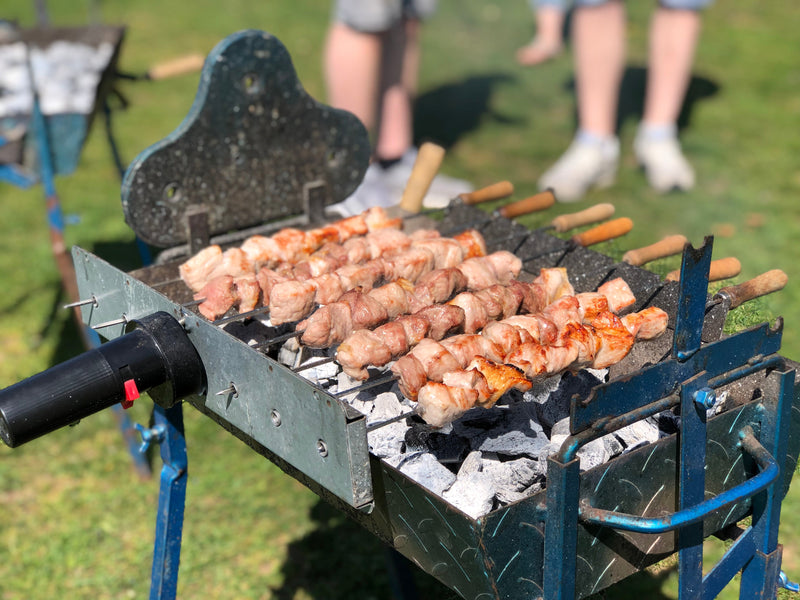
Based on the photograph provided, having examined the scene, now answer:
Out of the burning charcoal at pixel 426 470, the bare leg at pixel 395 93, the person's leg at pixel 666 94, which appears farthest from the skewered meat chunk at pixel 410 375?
the person's leg at pixel 666 94

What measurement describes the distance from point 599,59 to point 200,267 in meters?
4.61

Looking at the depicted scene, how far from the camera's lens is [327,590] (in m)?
3.79

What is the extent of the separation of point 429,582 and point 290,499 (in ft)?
2.58

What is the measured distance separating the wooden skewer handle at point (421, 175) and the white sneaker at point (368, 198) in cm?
27

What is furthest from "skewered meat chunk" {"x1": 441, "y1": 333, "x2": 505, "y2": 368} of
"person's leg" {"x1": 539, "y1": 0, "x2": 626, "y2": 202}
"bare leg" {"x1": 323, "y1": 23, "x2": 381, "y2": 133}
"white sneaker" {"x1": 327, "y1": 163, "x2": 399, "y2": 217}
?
"person's leg" {"x1": 539, "y1": 0, "x2": 626, "y2": 202}

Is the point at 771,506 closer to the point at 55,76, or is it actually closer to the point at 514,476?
the point at 514,476

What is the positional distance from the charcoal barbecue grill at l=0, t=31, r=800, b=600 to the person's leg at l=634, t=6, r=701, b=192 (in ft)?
13.8

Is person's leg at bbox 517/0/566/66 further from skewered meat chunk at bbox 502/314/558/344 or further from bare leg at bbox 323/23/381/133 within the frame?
skewered meat chunk at bbox 502/314/558/344

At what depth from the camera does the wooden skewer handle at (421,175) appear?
309 centimetres

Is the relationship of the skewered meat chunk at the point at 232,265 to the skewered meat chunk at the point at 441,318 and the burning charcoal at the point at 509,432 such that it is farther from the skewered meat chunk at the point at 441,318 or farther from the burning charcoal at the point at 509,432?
the burning charcoal at the point at 509,432

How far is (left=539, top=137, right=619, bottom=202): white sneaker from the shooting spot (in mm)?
6480

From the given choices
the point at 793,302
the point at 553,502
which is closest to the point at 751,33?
the point at 793,302

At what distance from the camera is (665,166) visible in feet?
22.2

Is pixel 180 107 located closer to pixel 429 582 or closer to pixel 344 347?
pixel 429 582
